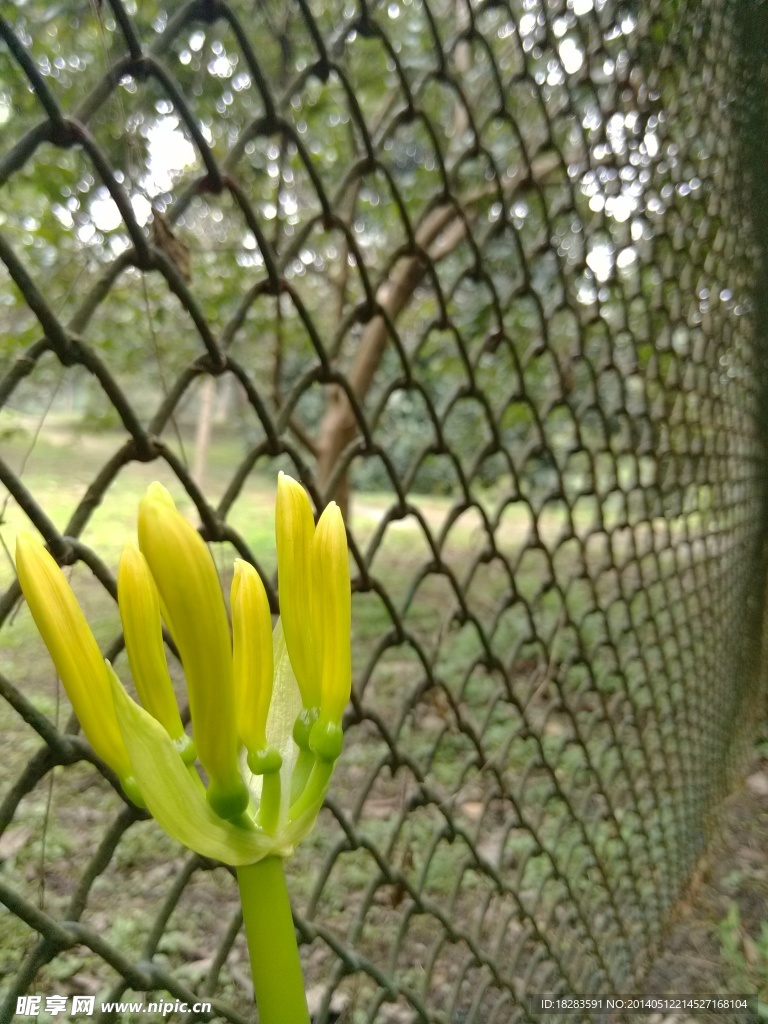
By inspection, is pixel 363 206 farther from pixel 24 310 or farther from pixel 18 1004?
pixel 18 1004

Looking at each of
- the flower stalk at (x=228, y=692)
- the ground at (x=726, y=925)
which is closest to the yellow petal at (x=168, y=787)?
the flower stalk at (x=228, y=692)

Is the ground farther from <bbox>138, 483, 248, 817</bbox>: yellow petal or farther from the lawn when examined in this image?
<bbox>138, 483, 248, 817</bbox>: yellow petal

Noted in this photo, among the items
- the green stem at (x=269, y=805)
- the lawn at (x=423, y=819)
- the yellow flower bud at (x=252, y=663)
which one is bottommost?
the lawn at (x=423, y=819)

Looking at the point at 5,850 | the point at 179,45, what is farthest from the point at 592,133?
the point at 5,850

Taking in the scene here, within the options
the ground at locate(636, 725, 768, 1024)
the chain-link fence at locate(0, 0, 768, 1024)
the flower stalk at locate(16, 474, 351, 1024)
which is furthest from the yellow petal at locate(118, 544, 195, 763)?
the ground at locate(636, 725, 768, 1024)

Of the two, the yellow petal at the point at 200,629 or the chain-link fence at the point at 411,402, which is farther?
the chain-link fence at the point at 411,402

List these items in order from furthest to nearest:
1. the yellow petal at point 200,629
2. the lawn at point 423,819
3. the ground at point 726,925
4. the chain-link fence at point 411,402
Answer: the ground at point 726,925
the lawn at point 423,819
the chain-link fence at point 411,402
the yellow petal at point 200,629

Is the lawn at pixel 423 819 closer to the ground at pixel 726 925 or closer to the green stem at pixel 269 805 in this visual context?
the ground at pixel 726 925
